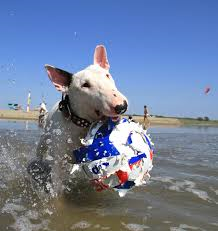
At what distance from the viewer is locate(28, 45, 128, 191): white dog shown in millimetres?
5496

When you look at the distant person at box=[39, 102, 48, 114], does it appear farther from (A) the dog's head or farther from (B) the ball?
(B) the ball

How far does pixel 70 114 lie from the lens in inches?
227

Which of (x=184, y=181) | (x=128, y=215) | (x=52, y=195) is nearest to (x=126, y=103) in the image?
(x=128, y=215)

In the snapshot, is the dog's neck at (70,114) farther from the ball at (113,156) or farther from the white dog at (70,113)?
the ball at (113,156)

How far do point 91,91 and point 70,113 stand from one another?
0.50 metres

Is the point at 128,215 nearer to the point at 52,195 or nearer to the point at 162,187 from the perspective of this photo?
the point at 52,195

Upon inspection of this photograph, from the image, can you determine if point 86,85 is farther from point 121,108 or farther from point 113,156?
point 113,156

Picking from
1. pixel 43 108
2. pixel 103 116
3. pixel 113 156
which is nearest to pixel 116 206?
pixel 113 156

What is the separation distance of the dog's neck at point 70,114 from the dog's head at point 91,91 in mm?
57

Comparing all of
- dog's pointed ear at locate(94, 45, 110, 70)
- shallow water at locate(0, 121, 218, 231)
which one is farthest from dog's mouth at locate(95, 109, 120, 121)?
shallow water at locate(0, 121, 218, 231)

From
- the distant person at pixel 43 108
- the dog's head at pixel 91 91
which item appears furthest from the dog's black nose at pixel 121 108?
the distant person at pixel 43 108

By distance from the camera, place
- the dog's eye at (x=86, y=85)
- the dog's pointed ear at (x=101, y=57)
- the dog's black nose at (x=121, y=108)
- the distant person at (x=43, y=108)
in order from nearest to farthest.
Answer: the dog's black nose at (x=121, y=108) < the dog's eye at (x=86, y=85) < the dog's pointed ear at (x=101, y=57) < the distant person at (x=43, y=108)

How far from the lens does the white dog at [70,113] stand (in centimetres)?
550

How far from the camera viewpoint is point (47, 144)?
20.4 ft
